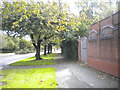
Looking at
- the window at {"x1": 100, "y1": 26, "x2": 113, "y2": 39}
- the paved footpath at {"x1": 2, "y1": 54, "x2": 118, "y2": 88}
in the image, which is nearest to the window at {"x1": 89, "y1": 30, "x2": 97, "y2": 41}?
the window at {"x1": 100, "y1": 26, "x2": 113, "y2": 39}

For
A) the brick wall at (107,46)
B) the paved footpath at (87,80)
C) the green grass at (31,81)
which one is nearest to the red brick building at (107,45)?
the brick wall at (107,46)

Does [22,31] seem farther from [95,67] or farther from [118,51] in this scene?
[118,51]

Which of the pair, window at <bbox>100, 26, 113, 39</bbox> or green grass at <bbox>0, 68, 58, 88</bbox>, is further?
window at <bbox>100, 26, 113, 39</bbox>

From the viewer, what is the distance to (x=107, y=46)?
22.7 feet

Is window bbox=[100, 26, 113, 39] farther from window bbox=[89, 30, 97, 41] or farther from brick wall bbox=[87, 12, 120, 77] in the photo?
window bbox=[89, 30, 97, 41]

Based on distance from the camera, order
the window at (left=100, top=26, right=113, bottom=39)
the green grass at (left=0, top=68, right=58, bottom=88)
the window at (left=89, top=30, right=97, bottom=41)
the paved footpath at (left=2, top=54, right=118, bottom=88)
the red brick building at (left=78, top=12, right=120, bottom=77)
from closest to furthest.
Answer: the paved footpath at (left=2, top=54, right=118, bottom=88) < the green grass at (left=0, top=68, right=58, bottom=88) < the red brick building at (left=78, top=12, right=120, bottom=77) < the window at (left=100, top=26, right=113, bottom=39) < the window at (left=89, top=30, right=97, bottom=41)

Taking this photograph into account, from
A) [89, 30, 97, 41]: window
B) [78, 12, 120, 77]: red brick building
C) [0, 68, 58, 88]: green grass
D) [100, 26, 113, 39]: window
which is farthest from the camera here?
[89, 30, 97, 41]: window

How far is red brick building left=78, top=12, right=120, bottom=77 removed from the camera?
6.05 metres

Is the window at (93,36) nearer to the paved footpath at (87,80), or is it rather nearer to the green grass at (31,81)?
the paved footpath at (87,80)

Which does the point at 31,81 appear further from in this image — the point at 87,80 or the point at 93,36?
the point at 93,36

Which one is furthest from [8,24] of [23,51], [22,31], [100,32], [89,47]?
[23,51]

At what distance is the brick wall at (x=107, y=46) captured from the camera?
6.11m

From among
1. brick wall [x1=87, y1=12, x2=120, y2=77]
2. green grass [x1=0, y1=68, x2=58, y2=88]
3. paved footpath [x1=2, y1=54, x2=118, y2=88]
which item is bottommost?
green grass [x1=0, y1=68, x2=58, y2=88]

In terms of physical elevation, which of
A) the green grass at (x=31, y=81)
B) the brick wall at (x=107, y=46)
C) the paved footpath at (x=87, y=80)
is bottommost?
the green grass at (x=31, y=81)
